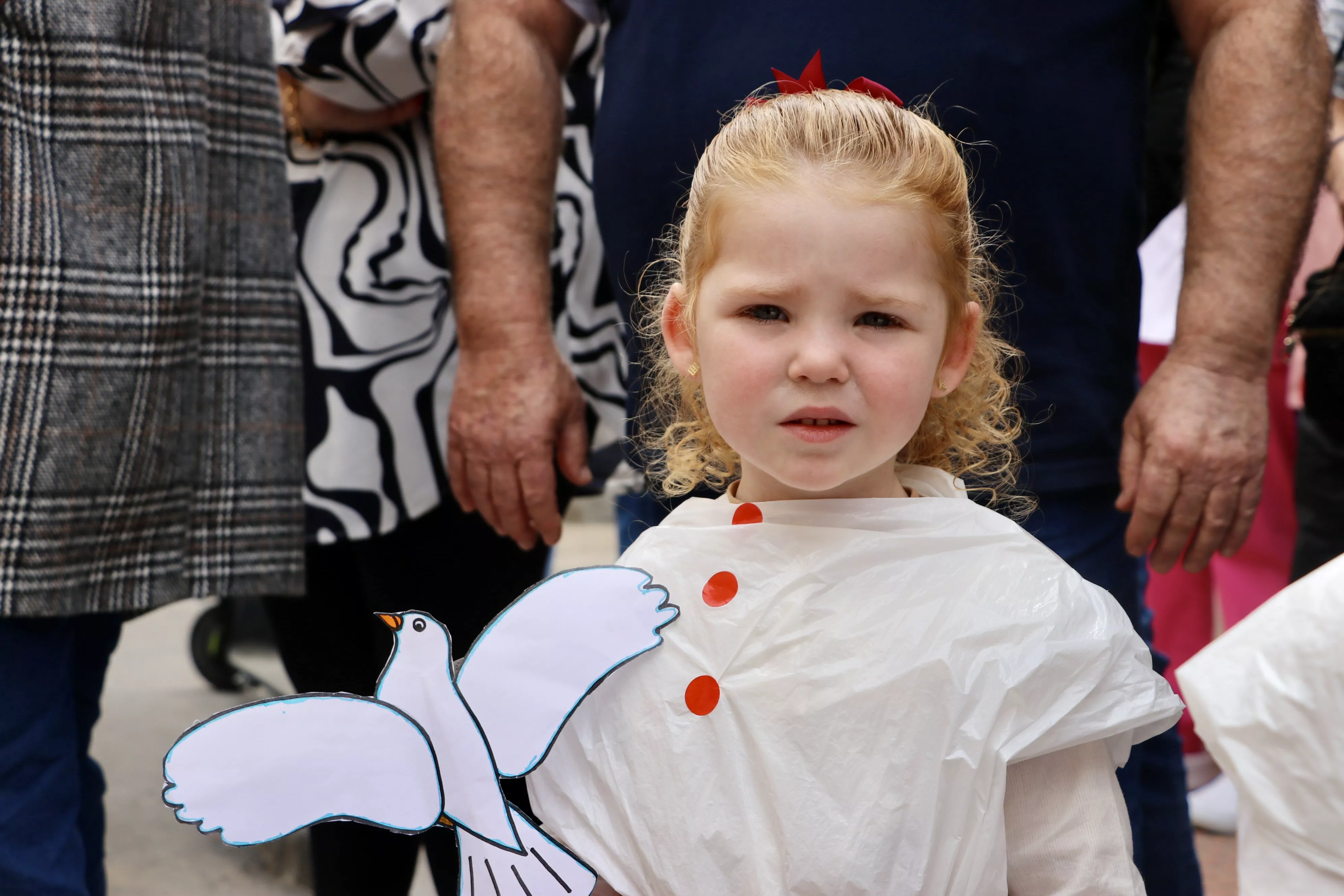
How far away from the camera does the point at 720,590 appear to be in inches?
43.4

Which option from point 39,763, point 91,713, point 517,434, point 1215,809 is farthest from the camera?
point 1215,809

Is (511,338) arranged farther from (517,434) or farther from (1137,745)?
(1137,745)

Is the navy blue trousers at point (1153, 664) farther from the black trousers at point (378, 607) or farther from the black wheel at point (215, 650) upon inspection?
the black wheel at point (215, 650)

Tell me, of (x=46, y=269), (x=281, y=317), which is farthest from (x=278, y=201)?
(x=46, y=269)

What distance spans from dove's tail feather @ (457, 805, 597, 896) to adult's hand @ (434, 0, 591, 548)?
2.04ft

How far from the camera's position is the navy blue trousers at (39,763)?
139 centimetres

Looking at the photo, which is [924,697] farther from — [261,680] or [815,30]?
[261,680]

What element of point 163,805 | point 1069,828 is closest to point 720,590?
point 1069,828

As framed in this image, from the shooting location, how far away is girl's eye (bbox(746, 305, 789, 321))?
1.04m

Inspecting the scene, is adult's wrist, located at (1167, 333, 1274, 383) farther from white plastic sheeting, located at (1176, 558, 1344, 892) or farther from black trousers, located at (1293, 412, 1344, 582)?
black trousers, located at (1293, 412, 1344, 582)

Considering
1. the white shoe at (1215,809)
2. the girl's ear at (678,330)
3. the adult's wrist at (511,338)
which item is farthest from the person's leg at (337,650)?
the white shoe at (1215,809)

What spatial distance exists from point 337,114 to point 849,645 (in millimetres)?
1117

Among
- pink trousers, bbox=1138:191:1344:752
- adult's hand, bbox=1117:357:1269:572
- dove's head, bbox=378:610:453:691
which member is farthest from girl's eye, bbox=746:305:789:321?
pink trousers, bbox=1138:191:1344:752

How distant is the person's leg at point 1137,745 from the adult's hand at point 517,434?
57cm
